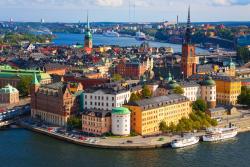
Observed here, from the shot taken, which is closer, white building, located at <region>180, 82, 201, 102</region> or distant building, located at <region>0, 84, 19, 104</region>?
white building, located at <region>180, 82, 201, 102</region>

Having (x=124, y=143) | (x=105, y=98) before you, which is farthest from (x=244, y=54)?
(x=124, y=143)

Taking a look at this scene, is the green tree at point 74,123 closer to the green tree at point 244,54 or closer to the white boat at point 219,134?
the white boat at point 219,134

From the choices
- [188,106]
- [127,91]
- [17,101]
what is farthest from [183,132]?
[17,101]

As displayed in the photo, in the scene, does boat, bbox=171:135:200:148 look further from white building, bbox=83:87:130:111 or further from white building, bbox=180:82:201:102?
white building, bbox=180:82:201:102

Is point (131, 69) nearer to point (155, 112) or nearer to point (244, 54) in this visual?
point (155, 112)

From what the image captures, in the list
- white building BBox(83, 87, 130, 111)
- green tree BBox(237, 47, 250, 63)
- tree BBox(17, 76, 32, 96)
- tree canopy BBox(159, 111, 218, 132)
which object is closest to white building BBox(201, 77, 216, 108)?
tree canopy BBox(159, 111, 218, 132)

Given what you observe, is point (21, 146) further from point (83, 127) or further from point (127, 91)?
point (127, 91)
